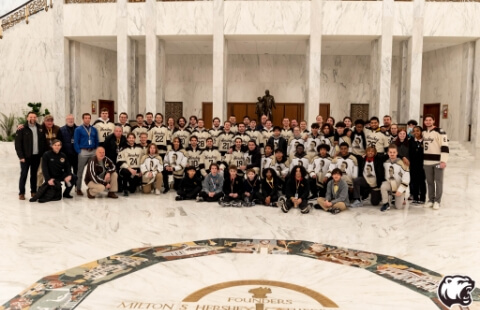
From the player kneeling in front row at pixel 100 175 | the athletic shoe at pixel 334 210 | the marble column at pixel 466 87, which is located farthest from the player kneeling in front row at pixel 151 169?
the marble column at pixel 466 87

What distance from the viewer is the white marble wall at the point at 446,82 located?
18.0 meters

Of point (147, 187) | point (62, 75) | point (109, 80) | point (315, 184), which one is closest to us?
point (315, 184)

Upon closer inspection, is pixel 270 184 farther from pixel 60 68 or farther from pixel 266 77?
pixel 266 77

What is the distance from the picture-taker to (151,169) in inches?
361

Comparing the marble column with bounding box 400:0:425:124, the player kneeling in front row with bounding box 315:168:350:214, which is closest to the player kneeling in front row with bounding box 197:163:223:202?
the player kneeling in front row with bounding box 315:168:350:214

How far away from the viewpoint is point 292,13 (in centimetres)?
1595

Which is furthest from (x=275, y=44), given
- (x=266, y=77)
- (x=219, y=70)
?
(x=219, y=70)

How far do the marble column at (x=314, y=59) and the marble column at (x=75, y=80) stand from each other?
10.3 metres

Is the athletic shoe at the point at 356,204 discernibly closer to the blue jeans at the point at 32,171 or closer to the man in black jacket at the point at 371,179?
the man in black jacket at the point at 371,179

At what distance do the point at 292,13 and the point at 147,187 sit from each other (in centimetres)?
1035

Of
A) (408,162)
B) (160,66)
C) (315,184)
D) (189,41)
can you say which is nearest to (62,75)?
(160,66)

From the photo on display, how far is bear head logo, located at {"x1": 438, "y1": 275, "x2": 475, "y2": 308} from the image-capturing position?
3.73 metres

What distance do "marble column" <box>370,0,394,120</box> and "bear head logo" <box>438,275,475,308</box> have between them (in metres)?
12.6

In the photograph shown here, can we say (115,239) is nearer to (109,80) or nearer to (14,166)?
(14,166)
